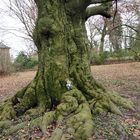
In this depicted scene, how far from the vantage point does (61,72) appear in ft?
26.3

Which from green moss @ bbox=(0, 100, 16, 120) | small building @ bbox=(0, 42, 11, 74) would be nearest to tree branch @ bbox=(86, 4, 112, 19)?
green moss @ bbox=(0, 100, 16, 120)

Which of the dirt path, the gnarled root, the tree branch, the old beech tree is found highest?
the tree branch

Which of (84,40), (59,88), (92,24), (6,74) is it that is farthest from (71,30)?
(92,24)

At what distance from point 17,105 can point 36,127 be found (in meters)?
1.64

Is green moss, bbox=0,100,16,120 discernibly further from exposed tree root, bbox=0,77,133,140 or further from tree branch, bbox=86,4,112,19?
tree branch, bbox=86,4,112,19

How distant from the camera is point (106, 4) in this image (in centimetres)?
957

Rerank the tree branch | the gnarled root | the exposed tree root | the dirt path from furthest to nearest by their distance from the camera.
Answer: the dirt path < the tree branch < the exposed tree root < the gnarled root

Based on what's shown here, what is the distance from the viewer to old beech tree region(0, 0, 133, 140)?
7.76 meters

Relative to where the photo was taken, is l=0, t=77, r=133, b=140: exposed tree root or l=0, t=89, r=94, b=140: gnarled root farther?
l=0, t=77, r=133, b=140: exposed tree root

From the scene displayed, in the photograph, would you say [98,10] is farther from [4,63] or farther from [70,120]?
[4,63]

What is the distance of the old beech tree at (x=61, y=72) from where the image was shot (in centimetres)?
776

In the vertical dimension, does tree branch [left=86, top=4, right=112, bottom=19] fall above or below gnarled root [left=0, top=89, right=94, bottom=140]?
above

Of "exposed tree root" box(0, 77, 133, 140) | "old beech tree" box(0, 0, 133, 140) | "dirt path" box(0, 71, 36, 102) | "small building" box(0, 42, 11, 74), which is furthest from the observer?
"small building" box(0, 42, 11, 74)

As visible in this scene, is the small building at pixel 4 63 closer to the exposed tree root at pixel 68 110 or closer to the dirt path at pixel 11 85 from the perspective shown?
the dirt path at pixel 11 85
